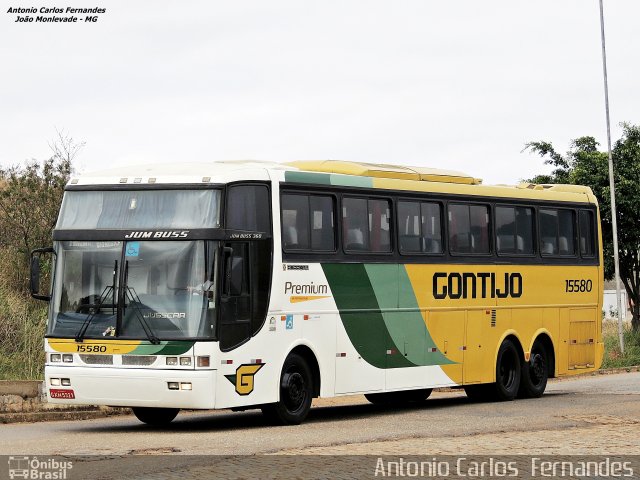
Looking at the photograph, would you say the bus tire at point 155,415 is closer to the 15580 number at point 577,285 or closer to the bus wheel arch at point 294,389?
the bus wheel arch at point 294,389

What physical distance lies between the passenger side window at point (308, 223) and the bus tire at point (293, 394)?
5.22 feet

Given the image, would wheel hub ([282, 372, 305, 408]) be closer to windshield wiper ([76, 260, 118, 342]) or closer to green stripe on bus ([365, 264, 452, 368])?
green stripe on bus ([365, 264, 452, 368])

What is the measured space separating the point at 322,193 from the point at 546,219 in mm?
6874

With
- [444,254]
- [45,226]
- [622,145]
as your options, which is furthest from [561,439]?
[622,145]

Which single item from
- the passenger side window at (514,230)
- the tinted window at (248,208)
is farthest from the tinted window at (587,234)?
the tinted window at (248,208)

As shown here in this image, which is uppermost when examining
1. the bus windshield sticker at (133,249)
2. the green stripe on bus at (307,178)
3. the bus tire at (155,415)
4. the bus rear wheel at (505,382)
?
the green stripe on bus at (307,178)

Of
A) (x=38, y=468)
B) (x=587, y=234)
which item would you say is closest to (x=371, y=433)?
(x=38, y=468)

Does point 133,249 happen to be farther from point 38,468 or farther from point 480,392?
point 480,392

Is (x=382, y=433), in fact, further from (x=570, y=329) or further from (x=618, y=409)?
(x=570, y=329)

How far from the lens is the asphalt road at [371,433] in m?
15.2

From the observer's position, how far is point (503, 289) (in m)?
24.1

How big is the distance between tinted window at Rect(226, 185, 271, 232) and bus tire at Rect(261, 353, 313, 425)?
1941mm

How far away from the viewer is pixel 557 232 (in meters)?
25.8

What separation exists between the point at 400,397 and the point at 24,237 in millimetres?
12422
